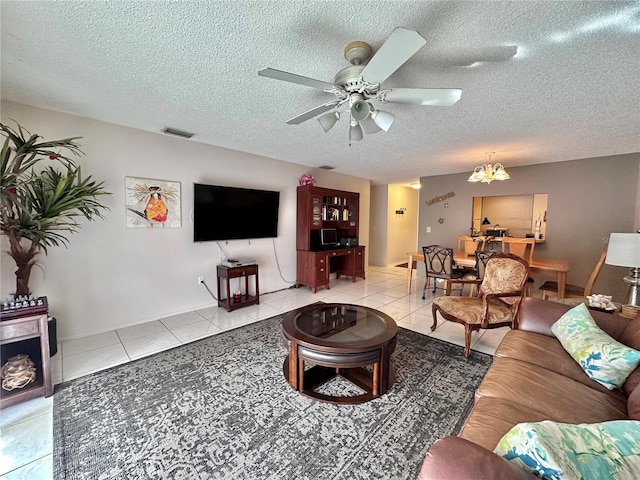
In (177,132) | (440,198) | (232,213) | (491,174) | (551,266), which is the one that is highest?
(177,132)

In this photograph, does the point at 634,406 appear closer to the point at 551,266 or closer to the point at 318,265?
the point at 551,266

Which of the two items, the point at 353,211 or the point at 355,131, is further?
the point at 353,211

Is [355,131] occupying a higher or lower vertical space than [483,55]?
lower

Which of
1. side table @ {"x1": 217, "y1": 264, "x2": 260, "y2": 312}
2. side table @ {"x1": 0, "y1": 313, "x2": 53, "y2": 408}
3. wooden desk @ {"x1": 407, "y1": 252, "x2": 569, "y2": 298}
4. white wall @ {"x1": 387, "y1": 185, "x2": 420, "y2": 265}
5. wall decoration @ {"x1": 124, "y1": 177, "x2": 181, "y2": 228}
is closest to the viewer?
side table @ {"x1": 0, "y1": 313, "x2": 53, "y2": 408}

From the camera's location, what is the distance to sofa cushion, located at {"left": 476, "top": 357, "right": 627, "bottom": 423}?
124cm

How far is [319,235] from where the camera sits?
5340 mm

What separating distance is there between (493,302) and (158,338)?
144 inches

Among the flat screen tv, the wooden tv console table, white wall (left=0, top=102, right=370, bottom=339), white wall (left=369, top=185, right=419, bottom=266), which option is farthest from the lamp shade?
white wall (left=369, top=185, right=419, bottom=266)

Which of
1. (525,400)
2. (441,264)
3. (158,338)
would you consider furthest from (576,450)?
(441,264)

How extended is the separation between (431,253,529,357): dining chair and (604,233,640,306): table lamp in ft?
2.00

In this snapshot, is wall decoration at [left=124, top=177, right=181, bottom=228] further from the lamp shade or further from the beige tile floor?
the lamp shade

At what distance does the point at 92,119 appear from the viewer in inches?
112

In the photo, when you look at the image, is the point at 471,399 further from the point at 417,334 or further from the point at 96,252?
the point at 96,252

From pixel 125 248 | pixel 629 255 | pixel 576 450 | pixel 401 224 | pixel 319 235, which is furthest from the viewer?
pixel 401 224
